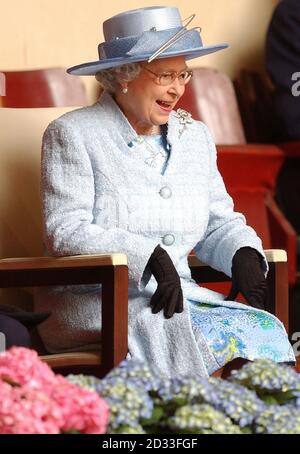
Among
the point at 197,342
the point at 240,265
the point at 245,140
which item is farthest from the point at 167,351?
the point at 245,140

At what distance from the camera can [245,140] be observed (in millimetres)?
4984

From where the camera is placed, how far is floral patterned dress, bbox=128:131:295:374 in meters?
2.84

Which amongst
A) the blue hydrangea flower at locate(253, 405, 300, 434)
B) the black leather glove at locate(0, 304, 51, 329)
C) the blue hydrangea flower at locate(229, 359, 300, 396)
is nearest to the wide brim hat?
the black leather glove at locate(0, 304, 51, 329)

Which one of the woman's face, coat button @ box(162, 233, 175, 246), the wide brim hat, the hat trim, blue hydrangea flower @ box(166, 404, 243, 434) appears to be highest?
the wide brim hat

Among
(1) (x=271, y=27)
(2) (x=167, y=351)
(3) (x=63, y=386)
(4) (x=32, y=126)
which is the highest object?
(1) (x=271, y=27)

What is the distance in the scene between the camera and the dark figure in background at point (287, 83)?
189 inches

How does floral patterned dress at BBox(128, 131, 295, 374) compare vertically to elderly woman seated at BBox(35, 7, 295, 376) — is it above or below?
below

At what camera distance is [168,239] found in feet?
9.84

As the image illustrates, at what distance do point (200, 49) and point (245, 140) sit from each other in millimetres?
2040

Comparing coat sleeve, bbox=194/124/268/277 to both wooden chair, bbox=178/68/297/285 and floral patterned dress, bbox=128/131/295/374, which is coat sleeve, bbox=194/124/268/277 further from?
wooden chair, bbox=178/68/297/285

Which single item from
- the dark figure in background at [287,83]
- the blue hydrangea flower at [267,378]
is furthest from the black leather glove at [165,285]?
the dark figure in background at [287,83]

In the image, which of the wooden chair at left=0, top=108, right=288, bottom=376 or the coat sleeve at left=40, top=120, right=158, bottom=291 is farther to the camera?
the coat sleeve at left=40, top=120, right=158, bottom=291
